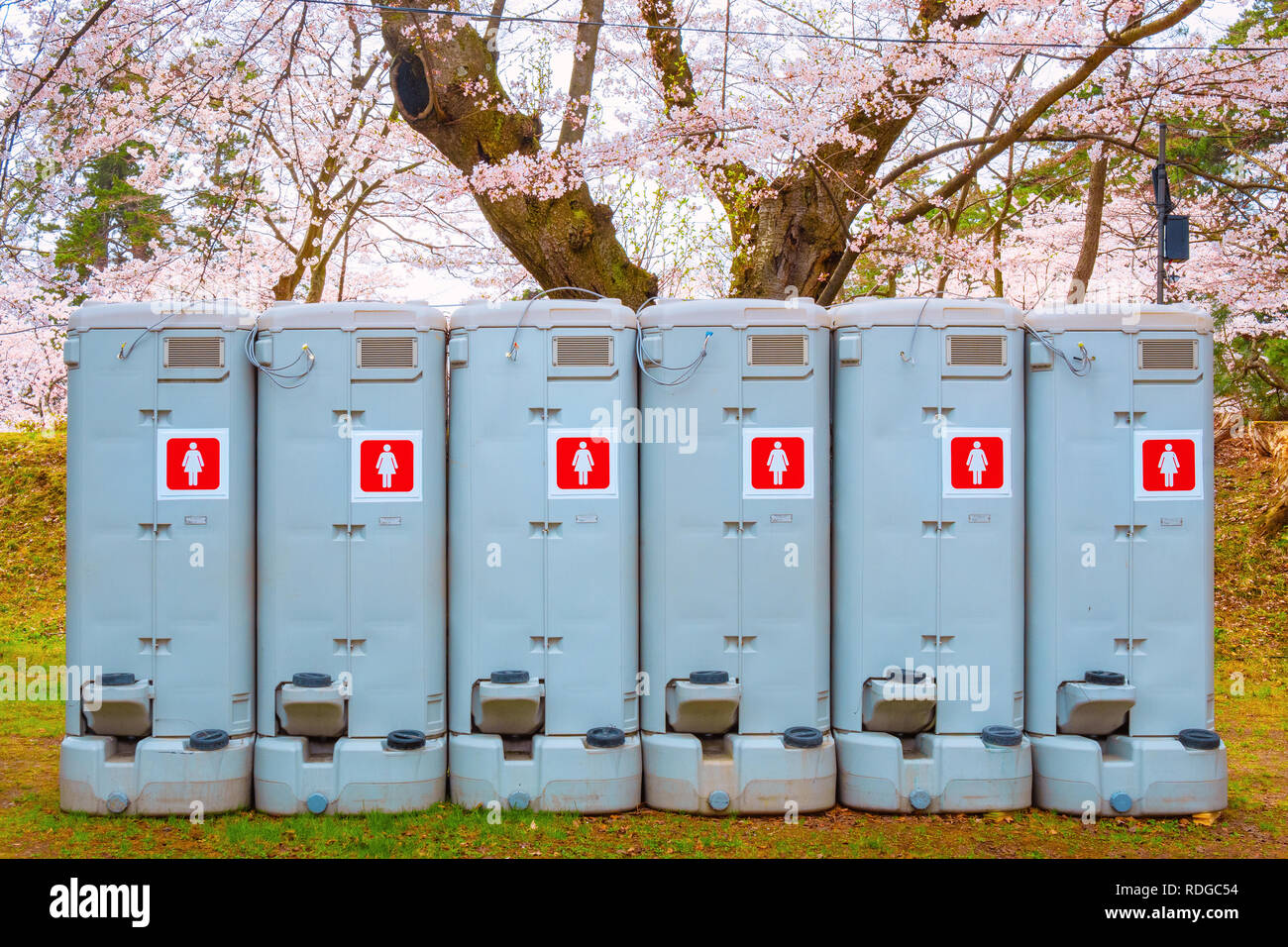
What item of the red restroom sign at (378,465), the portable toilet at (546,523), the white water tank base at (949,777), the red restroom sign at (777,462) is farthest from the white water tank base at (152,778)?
the white water tank base at (949,777)

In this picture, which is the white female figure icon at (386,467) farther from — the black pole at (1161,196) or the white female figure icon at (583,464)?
the black pole at (1161,196)

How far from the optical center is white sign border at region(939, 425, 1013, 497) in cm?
485

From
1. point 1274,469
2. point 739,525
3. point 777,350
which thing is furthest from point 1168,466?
point 1274,469

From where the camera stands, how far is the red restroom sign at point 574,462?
4801 millimetres

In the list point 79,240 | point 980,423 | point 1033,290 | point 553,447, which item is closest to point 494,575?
point 553,447

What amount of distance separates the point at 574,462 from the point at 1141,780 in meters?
3.21

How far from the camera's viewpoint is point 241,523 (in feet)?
15.8

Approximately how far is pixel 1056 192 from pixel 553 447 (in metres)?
14.0

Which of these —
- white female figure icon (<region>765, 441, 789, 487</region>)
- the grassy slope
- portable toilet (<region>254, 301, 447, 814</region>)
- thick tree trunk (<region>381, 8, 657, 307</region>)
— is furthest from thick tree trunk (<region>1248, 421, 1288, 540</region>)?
portable toilet (<region>254, 301, 447, 814</region>)

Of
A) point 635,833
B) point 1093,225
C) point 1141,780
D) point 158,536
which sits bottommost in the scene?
point 635,833

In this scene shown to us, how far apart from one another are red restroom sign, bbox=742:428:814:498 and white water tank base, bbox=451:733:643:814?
1.45 meters

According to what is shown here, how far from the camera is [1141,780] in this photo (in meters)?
4.76

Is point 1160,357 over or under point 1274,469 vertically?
over

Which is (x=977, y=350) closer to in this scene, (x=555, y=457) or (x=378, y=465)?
(x=555, y=457)
